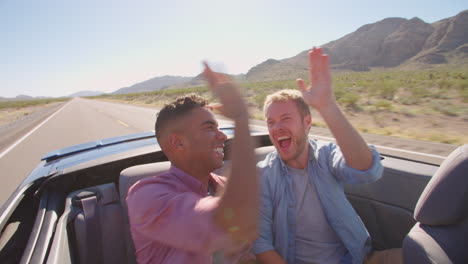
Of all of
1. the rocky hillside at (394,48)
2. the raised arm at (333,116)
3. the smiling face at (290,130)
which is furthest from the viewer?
the rocky hillside at (394,48)

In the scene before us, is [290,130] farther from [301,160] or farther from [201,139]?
[201,139]

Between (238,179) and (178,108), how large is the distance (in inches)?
27.4

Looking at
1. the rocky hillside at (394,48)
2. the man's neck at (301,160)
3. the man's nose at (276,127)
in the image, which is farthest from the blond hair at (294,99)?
the rocky hillside at (394,48)

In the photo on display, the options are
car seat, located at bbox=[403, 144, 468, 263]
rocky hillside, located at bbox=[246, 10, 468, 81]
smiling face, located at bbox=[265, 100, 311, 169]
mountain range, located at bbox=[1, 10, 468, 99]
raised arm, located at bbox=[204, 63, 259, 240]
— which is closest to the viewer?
raised arm, located at bbox=[204, 63, 259, 240]

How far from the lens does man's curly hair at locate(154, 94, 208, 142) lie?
1617mm

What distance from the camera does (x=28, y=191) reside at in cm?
217

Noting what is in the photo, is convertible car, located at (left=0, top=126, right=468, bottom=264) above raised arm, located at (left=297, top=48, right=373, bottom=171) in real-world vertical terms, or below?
below

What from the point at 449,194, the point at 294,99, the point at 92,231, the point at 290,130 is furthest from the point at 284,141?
the point at 92,231

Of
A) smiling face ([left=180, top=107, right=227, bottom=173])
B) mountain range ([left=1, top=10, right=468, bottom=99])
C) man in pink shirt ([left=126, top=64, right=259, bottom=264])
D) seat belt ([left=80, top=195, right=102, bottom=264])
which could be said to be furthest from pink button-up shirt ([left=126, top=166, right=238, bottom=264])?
mountain range ([left=1, top=10, right=468, bottom=99])

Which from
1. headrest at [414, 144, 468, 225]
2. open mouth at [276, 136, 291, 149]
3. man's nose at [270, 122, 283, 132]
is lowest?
headrest at [414, 144, 468, 225]

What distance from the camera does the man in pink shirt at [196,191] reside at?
1098 millimetres

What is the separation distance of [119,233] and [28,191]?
0.75m

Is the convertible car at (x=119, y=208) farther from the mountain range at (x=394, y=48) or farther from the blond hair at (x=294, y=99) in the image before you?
the mountain range at (x=394, y=48)

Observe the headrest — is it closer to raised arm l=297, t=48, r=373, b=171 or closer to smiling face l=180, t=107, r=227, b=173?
raised arm l=297, t=48, r=373, b=171
